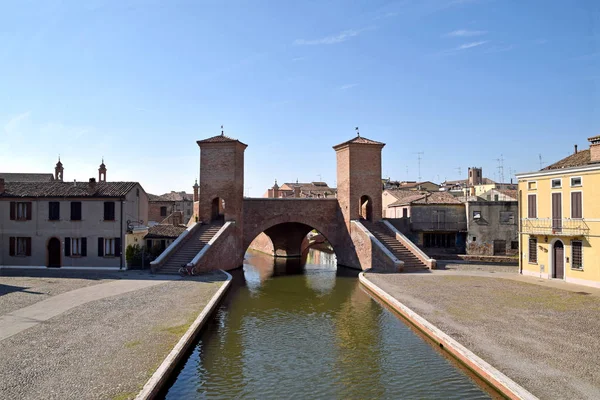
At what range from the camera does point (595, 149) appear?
21.3m

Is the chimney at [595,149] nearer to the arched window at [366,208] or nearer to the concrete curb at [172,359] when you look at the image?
the arched window at [366,208]

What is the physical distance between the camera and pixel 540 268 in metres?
23.0

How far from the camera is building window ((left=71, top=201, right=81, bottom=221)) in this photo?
81.7 ft

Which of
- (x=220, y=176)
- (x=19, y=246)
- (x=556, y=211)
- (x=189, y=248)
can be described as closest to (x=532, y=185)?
(x=556, y=211)

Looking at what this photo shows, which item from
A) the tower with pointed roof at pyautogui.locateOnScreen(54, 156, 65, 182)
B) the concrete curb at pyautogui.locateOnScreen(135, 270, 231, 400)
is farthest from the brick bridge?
the tower with pointed roof at pyautogui.locateOnScreen(54, 156, 65, 182)

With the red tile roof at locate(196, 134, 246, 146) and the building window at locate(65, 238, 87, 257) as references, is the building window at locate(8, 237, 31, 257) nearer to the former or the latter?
the building window at locate(65, 238, 87, 257)

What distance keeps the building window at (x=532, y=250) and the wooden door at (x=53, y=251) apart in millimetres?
25174

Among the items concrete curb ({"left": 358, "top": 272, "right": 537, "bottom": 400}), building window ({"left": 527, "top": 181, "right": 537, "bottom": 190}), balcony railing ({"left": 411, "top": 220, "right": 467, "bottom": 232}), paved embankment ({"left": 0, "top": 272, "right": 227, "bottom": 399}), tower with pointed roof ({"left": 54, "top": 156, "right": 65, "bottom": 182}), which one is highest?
tower with pointed roof ({"left": 54, "top": 156, "right": 65, "bottom": 182})

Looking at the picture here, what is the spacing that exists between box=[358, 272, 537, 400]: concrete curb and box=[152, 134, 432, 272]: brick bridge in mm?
11752

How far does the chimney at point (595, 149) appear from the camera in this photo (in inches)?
832

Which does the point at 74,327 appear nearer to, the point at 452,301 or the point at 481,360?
the point at 481,360

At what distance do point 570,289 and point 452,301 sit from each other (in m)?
6.40

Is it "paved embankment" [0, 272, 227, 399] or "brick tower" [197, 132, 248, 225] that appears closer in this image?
"paved embankment" [0, 272, 227, 399]

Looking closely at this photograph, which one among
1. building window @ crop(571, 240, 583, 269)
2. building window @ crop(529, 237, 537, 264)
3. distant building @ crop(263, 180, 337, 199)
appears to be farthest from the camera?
distant building @ crop(263, 180, 337, 199)
